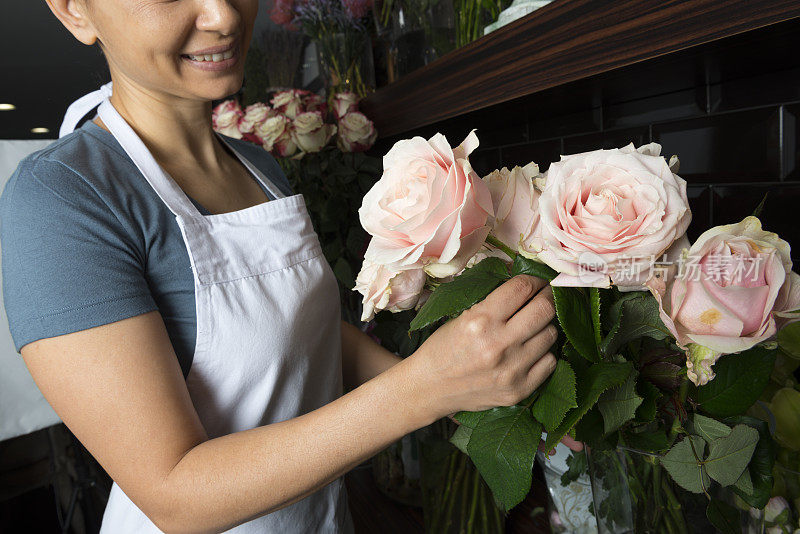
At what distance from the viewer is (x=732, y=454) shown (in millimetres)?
376

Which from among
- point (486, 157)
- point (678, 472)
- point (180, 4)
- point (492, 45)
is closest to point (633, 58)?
point (492, 45)

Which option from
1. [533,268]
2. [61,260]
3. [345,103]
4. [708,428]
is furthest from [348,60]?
[708,428]

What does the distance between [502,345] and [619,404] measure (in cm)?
9

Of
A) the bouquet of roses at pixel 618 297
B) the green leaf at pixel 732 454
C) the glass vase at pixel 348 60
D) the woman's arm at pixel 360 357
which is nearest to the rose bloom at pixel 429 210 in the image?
the bouquet of roses at pixel 618 297

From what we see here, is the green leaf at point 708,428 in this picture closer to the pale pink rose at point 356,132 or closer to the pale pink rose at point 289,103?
the pale pink rose at point 356,132

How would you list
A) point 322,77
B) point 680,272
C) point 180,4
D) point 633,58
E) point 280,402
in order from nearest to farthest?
1. point 680,272
2. point 633,58
3. point 180,4
4. point 280,402
5. point 322,77

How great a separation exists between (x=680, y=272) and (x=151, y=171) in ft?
1.84

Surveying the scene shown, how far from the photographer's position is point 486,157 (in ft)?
4.25

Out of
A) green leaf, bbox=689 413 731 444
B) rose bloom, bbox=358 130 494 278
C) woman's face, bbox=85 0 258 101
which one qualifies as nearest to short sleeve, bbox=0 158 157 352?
woman's face, bbox=85 0 258 101

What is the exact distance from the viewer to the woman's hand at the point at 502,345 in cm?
42

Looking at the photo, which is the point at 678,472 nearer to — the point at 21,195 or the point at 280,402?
the point at 280,402

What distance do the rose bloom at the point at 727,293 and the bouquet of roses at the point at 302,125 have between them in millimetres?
946

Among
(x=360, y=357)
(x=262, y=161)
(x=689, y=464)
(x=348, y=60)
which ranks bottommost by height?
(x=360, y=357)

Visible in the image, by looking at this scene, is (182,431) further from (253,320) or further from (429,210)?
(429,210)
